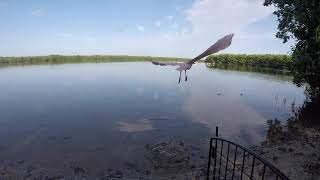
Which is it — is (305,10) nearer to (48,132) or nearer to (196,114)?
(196,114)

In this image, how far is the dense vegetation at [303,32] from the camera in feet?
88.7

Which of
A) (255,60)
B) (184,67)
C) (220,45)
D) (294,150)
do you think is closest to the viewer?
(220,45)

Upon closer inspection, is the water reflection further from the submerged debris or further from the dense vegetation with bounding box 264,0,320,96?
the dense vegetation with bounding box 264,0,320,96

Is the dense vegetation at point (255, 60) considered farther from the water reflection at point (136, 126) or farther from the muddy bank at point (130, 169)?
the muddy bank at point (130, 169)

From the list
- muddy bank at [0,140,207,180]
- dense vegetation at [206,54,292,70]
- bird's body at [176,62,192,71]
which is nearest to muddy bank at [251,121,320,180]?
muddy bank at [0,140,207,180]

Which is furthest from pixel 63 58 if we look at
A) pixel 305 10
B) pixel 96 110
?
pixel 305 10

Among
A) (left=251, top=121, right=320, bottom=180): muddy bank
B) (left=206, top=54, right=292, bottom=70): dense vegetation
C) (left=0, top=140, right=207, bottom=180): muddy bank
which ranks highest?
(left=206, top=54, right=292, bottom=70): dense vegetation

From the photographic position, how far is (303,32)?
96.0 feet

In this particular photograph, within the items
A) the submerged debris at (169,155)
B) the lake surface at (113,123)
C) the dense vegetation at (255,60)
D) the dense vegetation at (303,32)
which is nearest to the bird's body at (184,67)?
the submerged debris at (169,155)

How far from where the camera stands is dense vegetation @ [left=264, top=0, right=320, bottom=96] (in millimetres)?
27047

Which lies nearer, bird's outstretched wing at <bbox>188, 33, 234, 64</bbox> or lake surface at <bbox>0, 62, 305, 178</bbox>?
bird's outstretched wing at <bbox>188, 33, 234, 64</bbox>

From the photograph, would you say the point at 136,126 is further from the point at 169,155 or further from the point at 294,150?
the point at 294,150

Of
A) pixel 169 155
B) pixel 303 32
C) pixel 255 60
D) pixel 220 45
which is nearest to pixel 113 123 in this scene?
pixel 169 155

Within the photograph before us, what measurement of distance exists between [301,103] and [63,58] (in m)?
171
